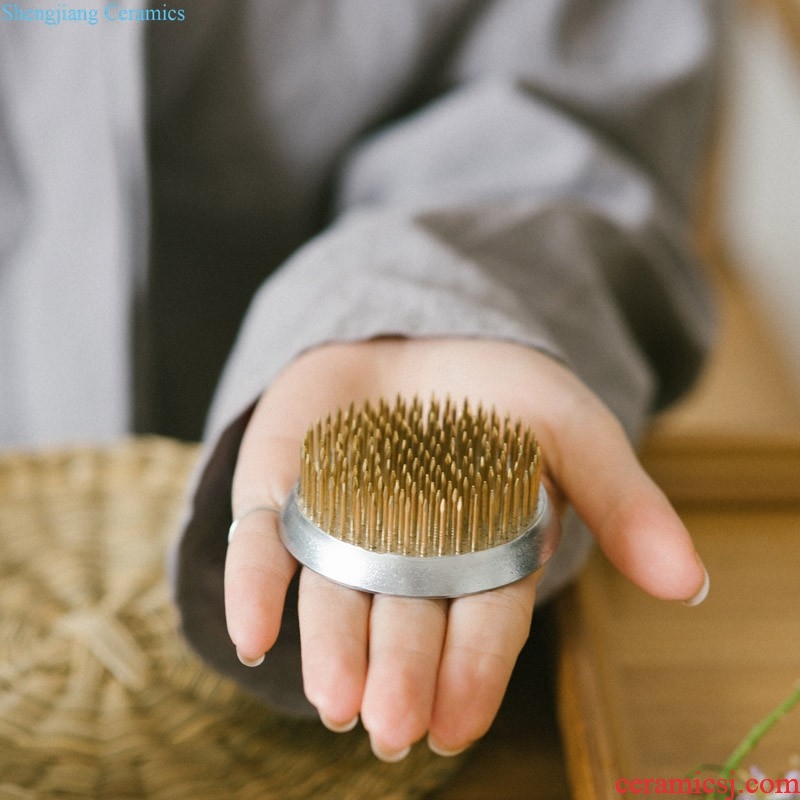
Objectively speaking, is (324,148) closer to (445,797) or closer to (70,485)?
(70,485)

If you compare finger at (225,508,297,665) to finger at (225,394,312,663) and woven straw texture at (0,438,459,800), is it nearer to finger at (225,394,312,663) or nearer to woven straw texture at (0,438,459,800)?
finger at (225,394,312,663)

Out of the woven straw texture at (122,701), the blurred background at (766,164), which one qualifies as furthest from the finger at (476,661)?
the blurred background at (766,164)

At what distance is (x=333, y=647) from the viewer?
0.21m

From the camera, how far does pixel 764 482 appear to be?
41 centimetres

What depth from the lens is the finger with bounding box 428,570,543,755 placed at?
0.68ft

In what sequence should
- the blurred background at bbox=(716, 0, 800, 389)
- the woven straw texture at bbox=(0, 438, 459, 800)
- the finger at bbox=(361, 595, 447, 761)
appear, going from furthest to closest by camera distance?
1. the blurred background at bbox=(716, 0, 800, 389)
2. the woven straw texture at bbox=(0, 438, 459, 800)
3. the finger at bbox=(361, 595, 447, 761)

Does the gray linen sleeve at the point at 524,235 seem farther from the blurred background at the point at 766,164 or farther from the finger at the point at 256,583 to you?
the blurred background at the point at 766,164

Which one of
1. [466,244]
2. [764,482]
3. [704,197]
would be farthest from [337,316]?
[704,197]

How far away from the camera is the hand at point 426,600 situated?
208 mm

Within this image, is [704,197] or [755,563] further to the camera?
[704,197]

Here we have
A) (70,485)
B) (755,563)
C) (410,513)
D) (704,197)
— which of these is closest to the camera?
(410,513)

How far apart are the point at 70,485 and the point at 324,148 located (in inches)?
9.4

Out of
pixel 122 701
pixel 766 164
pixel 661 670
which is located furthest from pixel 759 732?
pixel 766 164

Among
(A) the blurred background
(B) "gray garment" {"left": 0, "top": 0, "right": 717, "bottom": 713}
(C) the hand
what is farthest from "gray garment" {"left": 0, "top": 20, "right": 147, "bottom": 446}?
(A) the blurred background
